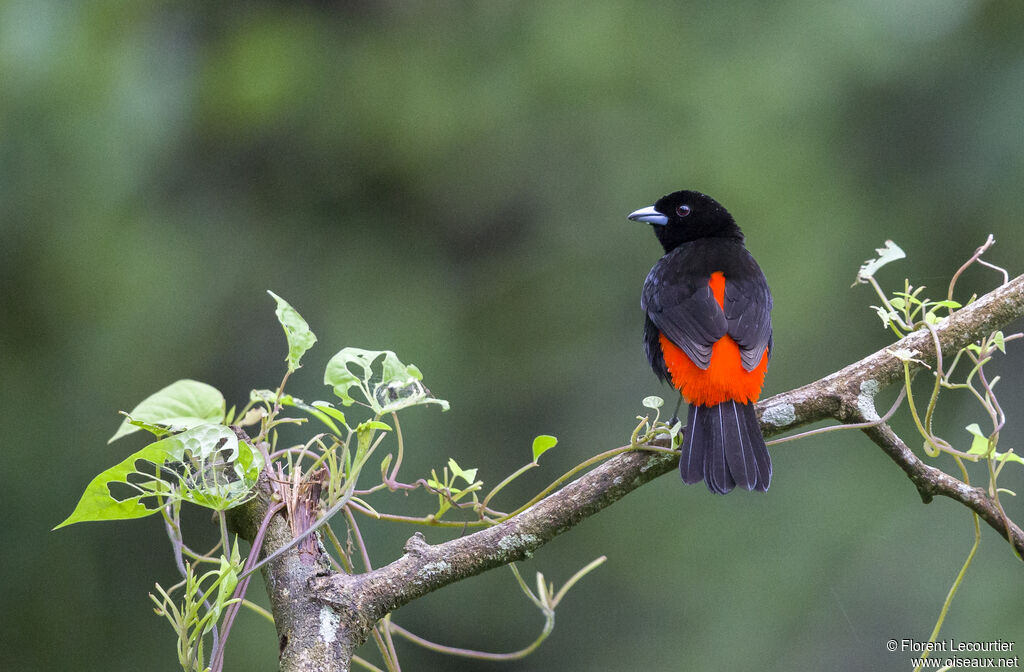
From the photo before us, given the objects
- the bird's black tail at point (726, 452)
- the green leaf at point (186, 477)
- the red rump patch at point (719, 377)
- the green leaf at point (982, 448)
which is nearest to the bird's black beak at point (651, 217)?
the red rump patch at point (719, 377)

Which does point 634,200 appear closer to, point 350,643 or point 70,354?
→ point 70,354

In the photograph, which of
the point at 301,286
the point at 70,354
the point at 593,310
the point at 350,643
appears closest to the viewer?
the point at 350,643

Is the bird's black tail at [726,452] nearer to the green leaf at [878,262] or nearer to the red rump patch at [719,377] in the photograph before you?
the red rump patch at [719,377]

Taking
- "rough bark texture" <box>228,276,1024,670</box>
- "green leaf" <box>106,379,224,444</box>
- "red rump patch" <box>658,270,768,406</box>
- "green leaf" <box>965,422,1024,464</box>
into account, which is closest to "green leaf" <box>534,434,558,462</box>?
"rough bark texture" <box>228,276,1024,670</box>

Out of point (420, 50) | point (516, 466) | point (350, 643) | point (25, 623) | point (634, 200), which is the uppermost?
point (420, 50)

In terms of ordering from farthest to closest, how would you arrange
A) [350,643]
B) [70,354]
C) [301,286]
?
1. [301,286]
2. [70,354]
3. [350,643]

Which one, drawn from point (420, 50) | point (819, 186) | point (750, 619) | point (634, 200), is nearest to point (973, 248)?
point (819, 186)

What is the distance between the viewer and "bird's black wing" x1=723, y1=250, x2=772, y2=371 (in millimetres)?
2898

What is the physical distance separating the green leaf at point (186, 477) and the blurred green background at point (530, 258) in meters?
2.74

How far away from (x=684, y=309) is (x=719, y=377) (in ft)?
1.01

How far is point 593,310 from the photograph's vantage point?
5.10 metres

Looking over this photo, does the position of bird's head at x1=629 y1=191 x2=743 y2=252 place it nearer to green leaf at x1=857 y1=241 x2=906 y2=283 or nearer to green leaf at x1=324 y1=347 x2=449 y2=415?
green leaf at x1=857 y1=241 x2=906 y2=283

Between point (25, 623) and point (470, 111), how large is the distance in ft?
10.0

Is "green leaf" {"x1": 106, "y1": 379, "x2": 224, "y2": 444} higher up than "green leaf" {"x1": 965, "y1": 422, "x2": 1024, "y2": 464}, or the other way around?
"green leaf" {"x1": 106, "y1": 379, "x2": 224, "y2": 444}
